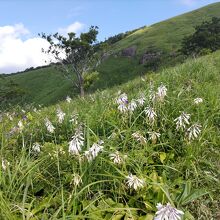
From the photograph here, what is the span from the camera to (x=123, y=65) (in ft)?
272

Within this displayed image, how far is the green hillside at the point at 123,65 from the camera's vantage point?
7506 cm

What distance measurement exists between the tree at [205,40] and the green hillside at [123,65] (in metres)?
4.49

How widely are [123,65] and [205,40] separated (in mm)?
24844

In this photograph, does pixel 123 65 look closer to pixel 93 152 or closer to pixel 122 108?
pixel 122 108

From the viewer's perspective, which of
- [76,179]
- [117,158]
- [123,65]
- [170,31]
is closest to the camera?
[76,179]

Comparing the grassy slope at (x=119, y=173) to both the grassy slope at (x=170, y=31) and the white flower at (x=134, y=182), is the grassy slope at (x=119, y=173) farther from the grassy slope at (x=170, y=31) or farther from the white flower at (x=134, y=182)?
the grassy slope at (x=170, y=31)

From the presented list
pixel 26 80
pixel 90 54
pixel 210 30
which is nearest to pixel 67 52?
pixel 90 54

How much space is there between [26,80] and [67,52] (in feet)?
141

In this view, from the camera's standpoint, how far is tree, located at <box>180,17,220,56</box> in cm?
6100

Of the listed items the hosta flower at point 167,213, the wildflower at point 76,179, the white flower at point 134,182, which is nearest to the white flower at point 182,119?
the white flower at point 134,182

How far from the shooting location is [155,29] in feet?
332

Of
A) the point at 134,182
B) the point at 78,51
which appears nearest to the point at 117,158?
the point at 134,182

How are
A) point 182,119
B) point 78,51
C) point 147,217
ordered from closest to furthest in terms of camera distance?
point 147,217 → point 182,119 → point 78,51

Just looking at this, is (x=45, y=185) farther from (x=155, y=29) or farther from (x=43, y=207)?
(x=155, y=29)
